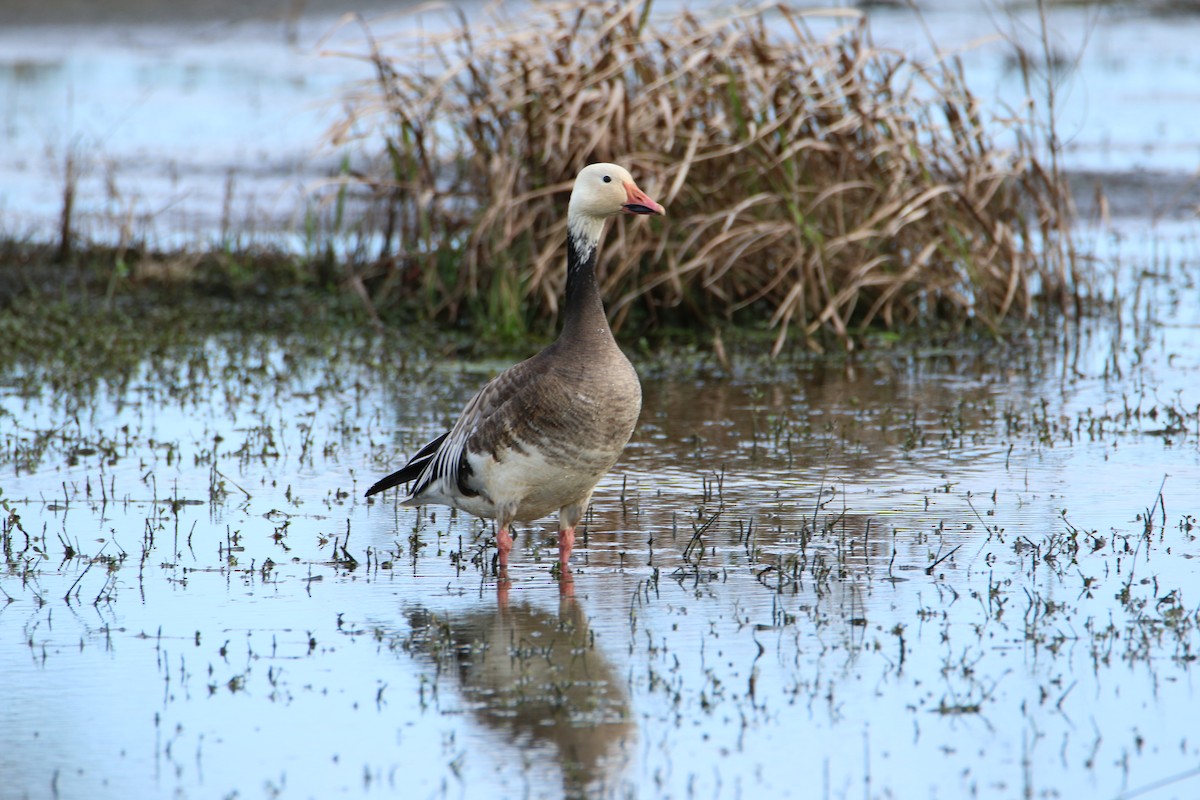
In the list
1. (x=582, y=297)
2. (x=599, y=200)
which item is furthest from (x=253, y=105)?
(x=582, y=297)

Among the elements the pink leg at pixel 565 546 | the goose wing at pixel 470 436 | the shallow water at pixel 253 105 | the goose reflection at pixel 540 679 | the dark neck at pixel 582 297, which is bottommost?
the goose reflection at pixel 540 679

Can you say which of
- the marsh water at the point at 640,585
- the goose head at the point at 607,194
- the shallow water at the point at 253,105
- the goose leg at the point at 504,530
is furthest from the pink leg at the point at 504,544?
the shallow water at the point at 253,105

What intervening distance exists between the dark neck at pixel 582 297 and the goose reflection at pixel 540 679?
1.01m

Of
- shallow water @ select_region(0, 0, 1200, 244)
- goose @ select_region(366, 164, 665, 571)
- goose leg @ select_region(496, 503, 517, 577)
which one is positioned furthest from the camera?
shallow water @ select_region(0, 0, 1200, 244)

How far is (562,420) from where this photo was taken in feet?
19.7

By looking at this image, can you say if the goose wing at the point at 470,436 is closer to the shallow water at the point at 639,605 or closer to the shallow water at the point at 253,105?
the shallow water at the point at 639,605

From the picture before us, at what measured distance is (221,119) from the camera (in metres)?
24.3

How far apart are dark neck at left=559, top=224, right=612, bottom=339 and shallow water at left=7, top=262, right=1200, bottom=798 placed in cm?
99

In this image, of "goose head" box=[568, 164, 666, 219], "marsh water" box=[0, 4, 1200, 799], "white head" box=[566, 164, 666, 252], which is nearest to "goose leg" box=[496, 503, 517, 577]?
"marsh water" box=[0, 4, 1200, 799]

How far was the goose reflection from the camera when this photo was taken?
4555 millimetres

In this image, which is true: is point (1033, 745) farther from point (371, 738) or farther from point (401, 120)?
point (401, 120)

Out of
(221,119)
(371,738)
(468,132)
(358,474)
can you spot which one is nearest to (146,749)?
(371,738)

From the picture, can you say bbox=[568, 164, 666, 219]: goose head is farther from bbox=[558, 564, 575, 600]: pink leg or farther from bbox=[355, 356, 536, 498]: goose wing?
bbox=[558, 564, 575, 600]: pink leg

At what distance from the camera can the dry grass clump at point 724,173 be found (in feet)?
34.7
